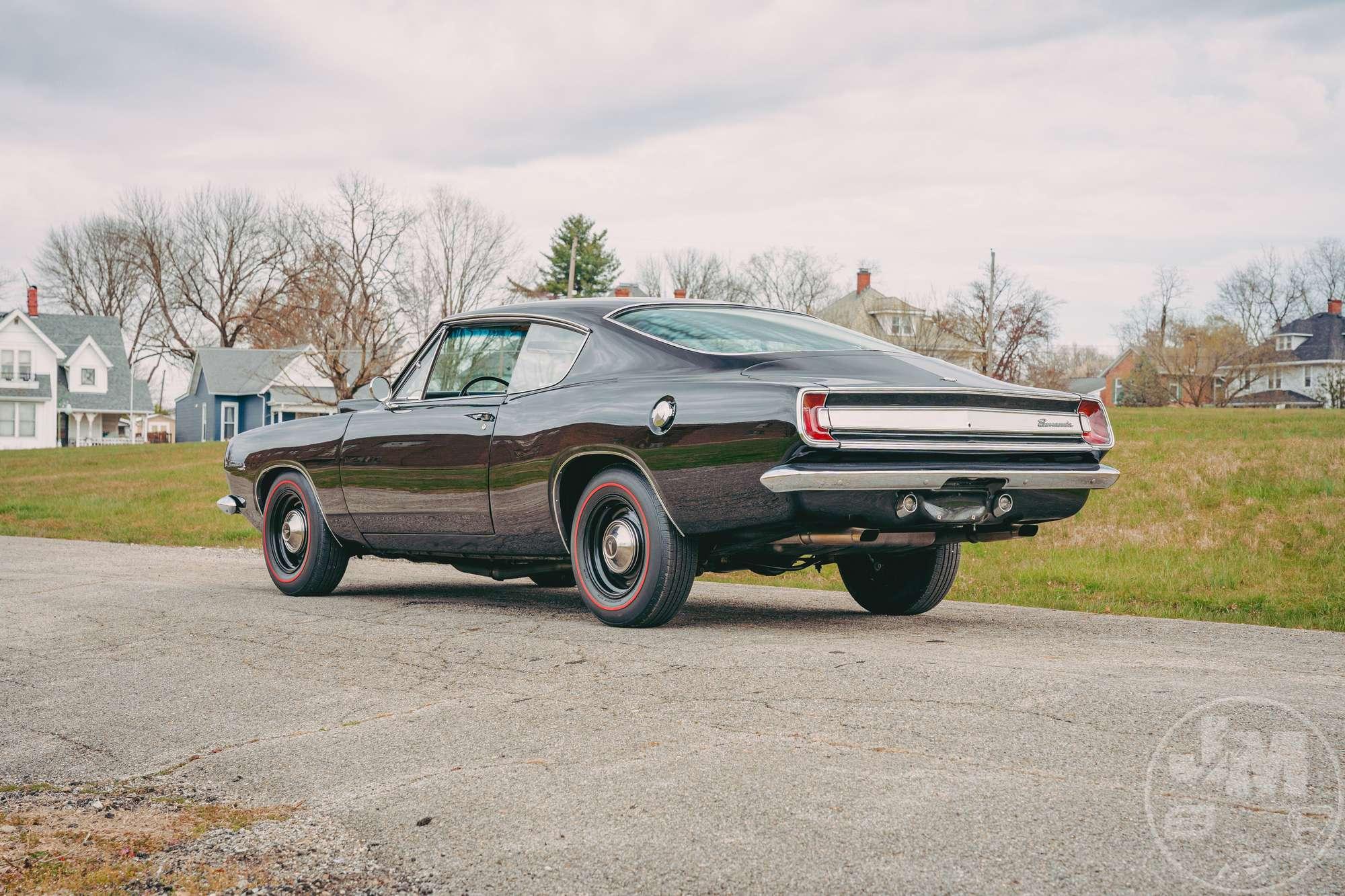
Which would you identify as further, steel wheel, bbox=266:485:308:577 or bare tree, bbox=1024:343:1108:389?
bare tree, bbox=1024:343:1108:389

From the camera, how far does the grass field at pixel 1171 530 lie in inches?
348

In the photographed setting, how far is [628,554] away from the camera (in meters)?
5.64

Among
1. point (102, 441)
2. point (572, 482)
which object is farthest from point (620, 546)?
point (102, 441)

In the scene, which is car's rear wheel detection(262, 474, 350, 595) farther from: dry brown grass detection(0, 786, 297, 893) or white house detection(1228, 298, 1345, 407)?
Result: white house detection(1228, 298, 1345, 407)

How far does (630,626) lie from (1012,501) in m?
1.79

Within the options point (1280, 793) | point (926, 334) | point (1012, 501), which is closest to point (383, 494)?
point (1012, 501)

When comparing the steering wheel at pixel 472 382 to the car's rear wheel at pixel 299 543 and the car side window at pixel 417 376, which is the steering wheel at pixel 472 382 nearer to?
the car side window at pixel 417 376

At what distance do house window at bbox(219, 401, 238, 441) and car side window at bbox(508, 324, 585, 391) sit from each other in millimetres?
61026

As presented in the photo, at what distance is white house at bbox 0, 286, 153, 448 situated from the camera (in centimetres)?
5566

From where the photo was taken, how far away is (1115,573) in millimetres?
9648

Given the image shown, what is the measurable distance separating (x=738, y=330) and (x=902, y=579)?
169 centimetres

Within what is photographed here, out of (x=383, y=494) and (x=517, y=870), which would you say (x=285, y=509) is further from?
(x=517, y=870)

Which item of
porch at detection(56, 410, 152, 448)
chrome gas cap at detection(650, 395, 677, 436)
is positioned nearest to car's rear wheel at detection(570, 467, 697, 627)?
chrome gas cap at detection(650, 395, 677, 436)

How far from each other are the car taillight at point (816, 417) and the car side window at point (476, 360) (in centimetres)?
212
